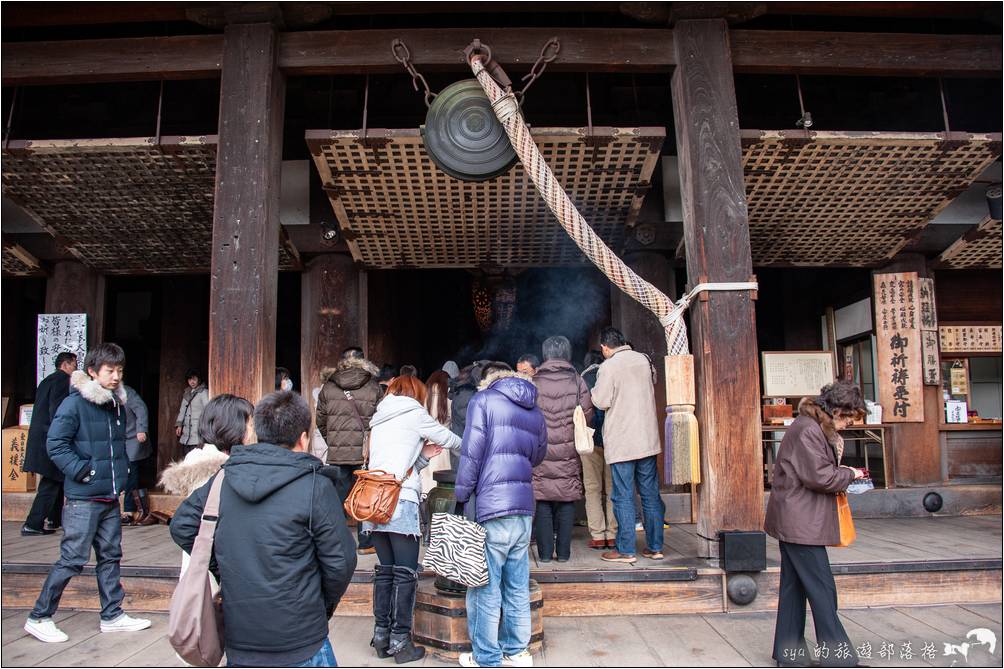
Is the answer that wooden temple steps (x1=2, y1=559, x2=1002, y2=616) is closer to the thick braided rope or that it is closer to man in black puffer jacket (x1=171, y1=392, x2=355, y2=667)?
the thick braided rope

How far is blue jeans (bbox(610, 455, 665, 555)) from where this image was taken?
15.4ft

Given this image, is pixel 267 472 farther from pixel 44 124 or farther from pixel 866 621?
pixel 44 124

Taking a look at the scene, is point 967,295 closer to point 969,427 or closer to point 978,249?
point 978,249

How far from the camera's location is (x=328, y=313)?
275 inches

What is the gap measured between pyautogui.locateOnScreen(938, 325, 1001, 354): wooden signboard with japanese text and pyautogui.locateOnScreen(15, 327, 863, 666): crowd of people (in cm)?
433

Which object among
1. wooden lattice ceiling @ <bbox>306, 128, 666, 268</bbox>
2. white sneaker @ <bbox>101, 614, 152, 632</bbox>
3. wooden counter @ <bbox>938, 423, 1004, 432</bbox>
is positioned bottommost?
white sneaker @ <bbox>101, 614, 152, 632</bbox>

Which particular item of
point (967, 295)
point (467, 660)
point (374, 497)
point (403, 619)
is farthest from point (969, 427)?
point (374, 497)

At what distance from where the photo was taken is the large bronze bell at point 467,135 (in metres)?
4.86

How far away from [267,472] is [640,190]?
15.0 feet

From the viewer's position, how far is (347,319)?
7.00m

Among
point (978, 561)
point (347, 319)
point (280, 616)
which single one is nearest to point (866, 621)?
point (978, 561)

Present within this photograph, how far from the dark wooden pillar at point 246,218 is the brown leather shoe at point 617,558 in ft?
8.63

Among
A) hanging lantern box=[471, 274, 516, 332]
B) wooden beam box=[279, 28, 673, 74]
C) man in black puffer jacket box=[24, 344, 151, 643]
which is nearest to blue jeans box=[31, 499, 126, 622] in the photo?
man in black puffer jacket box=[24, 344, 151, 643]

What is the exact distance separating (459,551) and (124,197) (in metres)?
4.90
